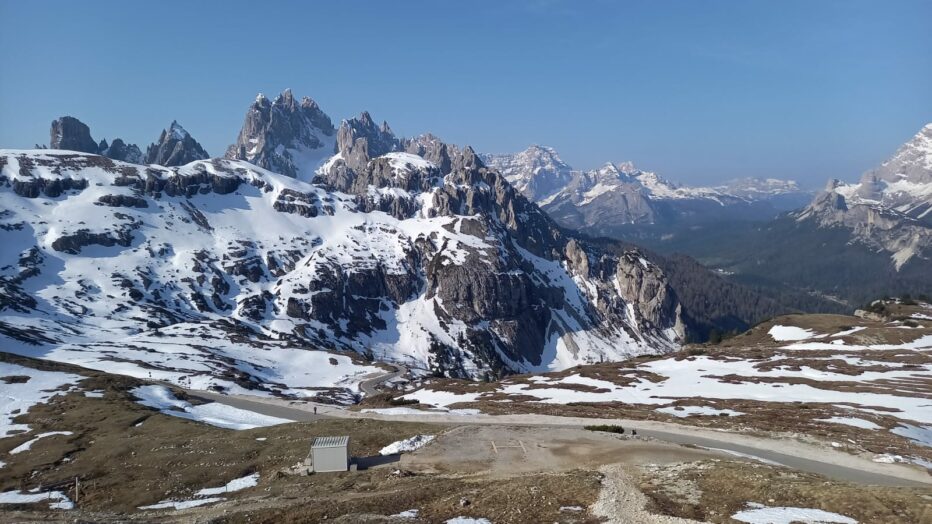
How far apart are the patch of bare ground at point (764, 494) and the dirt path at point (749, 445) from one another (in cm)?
854

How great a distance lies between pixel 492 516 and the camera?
33969mm

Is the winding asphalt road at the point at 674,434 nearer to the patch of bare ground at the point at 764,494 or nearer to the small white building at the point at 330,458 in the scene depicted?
the patch of bare ground at the point at 764,494

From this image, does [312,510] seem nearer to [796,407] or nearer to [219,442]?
[219,442]

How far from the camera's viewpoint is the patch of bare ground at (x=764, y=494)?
32.0m

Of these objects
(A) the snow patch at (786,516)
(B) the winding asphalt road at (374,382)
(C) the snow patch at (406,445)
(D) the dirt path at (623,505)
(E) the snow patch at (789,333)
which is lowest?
(B) the winding asphalt road at (374,382)

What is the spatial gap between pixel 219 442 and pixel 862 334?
15156cm

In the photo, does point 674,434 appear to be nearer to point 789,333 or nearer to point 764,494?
point 764,494

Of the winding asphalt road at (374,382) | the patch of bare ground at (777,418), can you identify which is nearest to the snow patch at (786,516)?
the patch of bare ground at (777,418)

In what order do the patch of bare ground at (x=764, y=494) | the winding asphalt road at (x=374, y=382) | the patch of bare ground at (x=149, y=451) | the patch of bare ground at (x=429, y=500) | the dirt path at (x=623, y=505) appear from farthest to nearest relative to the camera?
1. the winding asphalt road at (x=374, y=382)
2. the patch of bare ground at (x=149, y=451)
3. the patch of bare ground at (x=429, y=500)
4. the dirt path at (x=623, y=505)
5. the patch of bare ground at (x=764, y=494)

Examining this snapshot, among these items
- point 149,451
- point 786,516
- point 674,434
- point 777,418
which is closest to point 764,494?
point 786,516

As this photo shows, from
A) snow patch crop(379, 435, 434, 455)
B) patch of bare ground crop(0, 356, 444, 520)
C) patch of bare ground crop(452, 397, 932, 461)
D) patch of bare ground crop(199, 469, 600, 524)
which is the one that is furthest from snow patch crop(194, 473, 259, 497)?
patch of bare ground crop(452, 397, 932, 461)

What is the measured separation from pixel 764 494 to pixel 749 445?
22.7 m

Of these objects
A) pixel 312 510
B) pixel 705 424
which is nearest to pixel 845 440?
pixel 705 424

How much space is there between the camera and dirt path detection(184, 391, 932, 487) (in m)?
45.6
